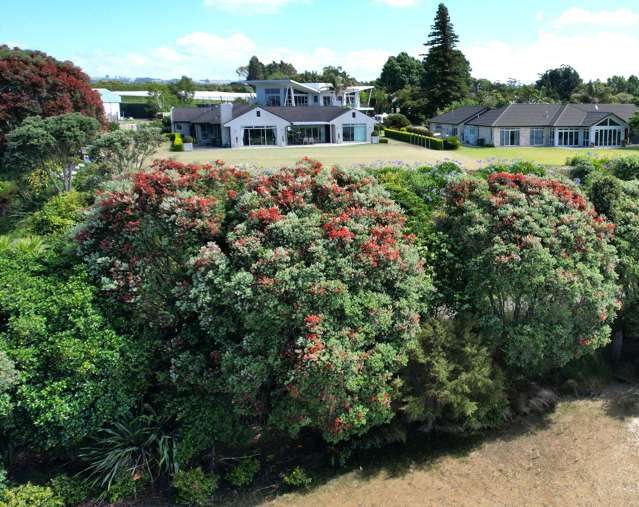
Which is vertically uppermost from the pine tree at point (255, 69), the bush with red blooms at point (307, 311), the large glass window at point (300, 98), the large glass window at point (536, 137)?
the pine tree at point (255, 69)

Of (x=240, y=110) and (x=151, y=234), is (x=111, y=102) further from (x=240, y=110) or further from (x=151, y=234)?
(x=151, y=234)

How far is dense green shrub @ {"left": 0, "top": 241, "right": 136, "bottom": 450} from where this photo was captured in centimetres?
985

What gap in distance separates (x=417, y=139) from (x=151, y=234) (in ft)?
144

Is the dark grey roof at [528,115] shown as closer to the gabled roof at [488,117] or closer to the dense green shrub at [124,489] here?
the gabled roof at [488,117]

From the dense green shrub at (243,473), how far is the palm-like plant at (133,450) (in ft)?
3.61

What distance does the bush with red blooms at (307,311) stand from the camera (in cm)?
966

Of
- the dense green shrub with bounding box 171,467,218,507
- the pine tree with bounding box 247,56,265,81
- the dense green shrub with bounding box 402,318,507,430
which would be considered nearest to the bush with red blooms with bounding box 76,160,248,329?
the dense green shrub with bounding box 171,467,218,507

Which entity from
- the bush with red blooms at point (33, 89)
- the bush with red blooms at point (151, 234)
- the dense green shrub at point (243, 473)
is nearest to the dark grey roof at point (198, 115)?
the bush with red blooms at point (33, 89)

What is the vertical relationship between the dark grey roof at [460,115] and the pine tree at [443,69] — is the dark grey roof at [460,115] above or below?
below

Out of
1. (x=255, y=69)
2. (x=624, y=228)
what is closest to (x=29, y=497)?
(x=624, y=228)

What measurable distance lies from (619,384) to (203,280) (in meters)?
10.4

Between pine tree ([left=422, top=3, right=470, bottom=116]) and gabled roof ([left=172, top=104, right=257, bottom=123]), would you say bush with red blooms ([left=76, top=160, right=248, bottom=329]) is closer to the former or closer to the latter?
gabled roof ([left=172, top=104, right=257, bottom=123])

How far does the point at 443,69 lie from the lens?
67625 millimetres

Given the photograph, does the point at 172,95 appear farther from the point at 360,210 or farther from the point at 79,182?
the point at 360,210
